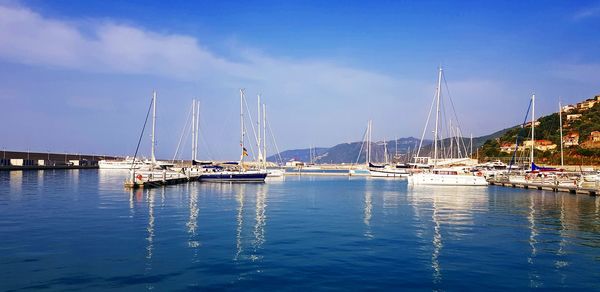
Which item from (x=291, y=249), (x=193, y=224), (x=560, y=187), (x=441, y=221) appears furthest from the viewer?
(x=560, y=187)

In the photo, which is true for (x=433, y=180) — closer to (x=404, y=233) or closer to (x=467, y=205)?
(x=467, y=205)

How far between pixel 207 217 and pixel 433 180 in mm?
49526

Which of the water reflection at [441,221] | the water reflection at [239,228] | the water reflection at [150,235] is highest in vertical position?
the water reflection at [150,235]

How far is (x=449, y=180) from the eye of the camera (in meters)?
69.5

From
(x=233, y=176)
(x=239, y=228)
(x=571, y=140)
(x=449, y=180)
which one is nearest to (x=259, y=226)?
(x=239, y=228)

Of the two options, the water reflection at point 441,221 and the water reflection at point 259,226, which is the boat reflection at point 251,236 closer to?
the water reflection at point 259,226

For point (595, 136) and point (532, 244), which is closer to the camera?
point (532, 244)

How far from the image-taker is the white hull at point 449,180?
69.4 meters

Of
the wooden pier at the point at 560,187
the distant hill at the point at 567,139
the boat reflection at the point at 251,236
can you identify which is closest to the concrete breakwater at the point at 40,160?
the boat reflection at the point at 251,236

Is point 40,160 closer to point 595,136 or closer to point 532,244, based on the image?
point 532,244

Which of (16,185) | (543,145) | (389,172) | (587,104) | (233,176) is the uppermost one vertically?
(587,104)

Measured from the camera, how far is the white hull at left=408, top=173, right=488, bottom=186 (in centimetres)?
6944

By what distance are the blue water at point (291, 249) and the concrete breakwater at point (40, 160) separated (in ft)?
338

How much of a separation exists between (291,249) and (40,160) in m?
146
